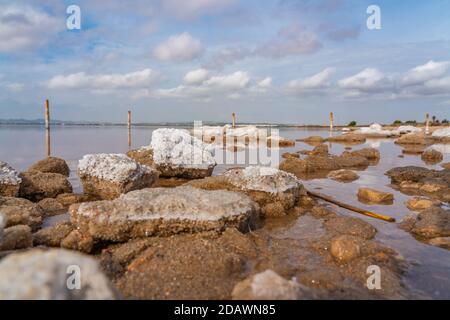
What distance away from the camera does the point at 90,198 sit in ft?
24.8

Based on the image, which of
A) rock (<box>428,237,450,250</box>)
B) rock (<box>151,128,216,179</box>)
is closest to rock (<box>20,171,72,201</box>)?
rock (<box>151,128,216,179</box>)

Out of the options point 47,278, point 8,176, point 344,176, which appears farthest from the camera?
point 344,176

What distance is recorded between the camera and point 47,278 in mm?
2084

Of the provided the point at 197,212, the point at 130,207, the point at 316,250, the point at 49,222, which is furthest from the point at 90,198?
the point at 316,250

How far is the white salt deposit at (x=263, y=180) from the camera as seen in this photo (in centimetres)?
678

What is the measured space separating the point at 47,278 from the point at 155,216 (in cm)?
254

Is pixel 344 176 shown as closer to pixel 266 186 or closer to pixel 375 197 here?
pixel 375 197

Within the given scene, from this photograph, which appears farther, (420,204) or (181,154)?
(181,154)

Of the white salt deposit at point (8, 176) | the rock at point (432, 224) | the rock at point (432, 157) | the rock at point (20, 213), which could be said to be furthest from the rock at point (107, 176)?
the rock at point (432, 157)

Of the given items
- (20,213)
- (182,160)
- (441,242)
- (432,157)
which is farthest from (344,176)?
(432,157)

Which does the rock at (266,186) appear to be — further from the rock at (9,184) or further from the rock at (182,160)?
the rock at (9,184)

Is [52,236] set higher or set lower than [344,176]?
lower

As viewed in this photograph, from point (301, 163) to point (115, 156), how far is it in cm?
674
